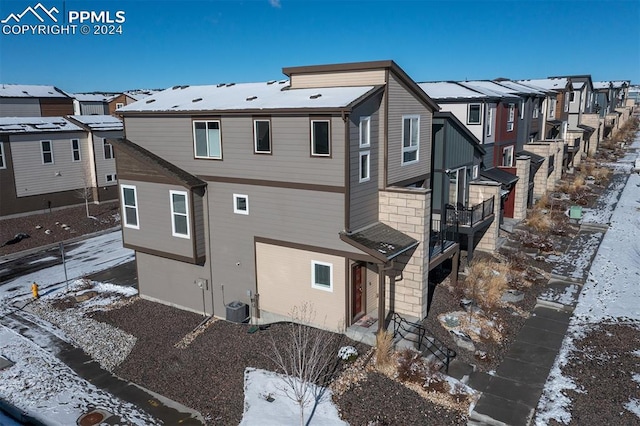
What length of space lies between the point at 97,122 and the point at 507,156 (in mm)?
31370

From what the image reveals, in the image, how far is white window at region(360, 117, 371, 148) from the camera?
15.8m

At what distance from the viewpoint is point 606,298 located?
65.3 feet

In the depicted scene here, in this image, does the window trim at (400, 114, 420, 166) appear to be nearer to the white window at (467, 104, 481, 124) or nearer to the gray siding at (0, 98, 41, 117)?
the white window at (467, 104, 481, 124)

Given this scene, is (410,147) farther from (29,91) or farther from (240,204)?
(29,91)

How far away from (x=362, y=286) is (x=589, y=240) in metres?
17.9

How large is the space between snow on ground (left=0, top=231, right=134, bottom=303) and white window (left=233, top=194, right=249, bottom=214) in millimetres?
11266

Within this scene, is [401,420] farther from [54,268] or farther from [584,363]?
[54,268]

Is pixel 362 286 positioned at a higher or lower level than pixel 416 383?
higher

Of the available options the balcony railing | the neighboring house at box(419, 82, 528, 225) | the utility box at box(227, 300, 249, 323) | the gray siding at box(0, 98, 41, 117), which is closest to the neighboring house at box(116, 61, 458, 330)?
the utility box at box(227, 300, 249, 323)

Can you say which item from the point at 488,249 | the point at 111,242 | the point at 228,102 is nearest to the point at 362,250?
the point at 228,102

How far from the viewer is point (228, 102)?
18.2 meters

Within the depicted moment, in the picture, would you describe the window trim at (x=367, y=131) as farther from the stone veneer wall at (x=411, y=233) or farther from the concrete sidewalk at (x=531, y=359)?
the concrete sidewalk at (x=531, y=359)

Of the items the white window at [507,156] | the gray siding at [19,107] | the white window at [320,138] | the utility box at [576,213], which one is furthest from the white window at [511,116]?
the gray siding at [19,107]

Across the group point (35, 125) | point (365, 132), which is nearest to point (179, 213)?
point (365, 132)
